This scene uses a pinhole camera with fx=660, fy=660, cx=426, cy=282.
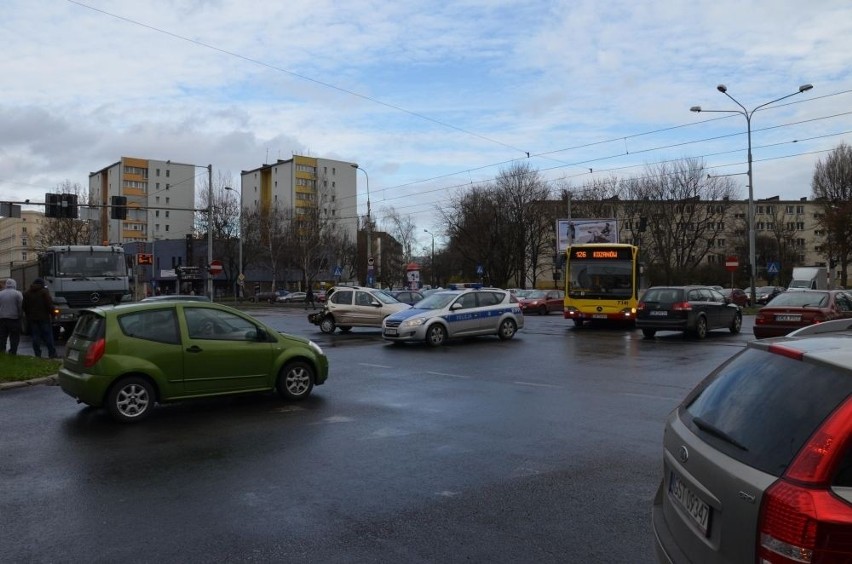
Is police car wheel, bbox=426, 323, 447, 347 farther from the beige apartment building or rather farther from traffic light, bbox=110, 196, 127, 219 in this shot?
the beige apartment building

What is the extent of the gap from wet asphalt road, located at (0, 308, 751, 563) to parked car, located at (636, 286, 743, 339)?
29.6 feet

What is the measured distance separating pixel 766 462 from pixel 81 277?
22379 millimetres

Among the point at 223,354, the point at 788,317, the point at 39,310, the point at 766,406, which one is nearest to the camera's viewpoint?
the point at 766,406

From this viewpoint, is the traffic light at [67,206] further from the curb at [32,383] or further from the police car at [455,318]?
the curb at [32,383]

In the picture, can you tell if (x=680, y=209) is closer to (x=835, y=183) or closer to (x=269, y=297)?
(x=835, y=183)

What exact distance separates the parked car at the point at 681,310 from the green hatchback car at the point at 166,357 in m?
13.7

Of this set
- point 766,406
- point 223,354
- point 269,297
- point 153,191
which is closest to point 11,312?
point 223,354

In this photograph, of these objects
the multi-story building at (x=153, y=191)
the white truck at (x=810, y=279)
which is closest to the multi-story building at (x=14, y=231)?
the multi-story building at (x=153, y=191)

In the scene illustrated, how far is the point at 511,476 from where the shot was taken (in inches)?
233

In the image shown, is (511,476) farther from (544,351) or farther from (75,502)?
(544,351)

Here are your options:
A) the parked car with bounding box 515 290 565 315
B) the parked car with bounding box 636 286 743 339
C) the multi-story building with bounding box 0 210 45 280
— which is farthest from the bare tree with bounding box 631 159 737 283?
the multi-story building with bounding box 0 210 45 280

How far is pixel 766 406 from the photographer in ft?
9.02

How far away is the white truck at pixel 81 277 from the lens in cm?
2075

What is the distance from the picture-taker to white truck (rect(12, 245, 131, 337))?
817 inches
